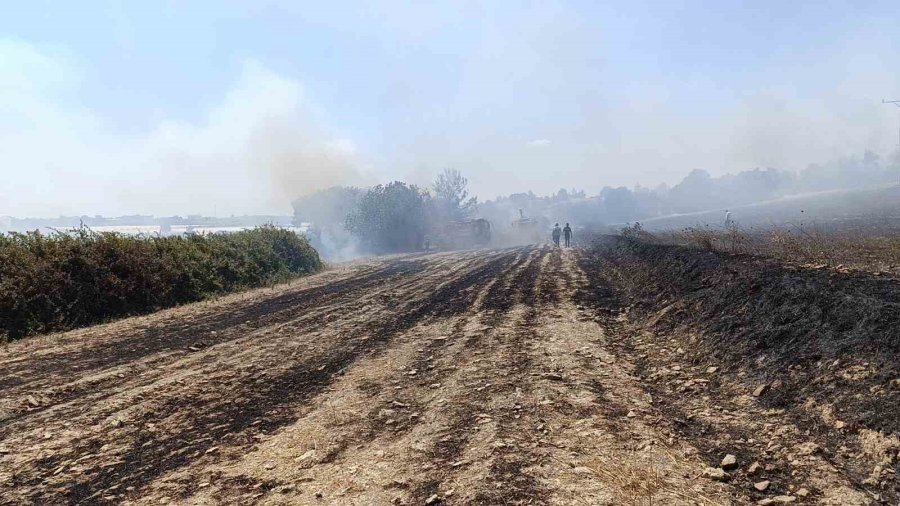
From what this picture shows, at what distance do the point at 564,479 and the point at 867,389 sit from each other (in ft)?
9.54

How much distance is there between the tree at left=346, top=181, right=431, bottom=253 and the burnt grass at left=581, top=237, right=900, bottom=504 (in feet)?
127

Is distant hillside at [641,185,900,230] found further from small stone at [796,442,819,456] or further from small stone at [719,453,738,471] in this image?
small stone at [719,453,738,471]

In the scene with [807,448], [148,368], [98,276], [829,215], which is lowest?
[829,215]

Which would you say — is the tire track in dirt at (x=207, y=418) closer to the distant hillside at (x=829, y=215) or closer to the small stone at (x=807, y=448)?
the small stone at (x=807, y=448)

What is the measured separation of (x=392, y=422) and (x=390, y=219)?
43.1 metres

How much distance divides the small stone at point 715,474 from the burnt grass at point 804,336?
625mm

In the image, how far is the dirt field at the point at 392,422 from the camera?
3316 mm

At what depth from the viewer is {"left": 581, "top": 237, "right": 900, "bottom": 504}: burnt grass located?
3.76 m

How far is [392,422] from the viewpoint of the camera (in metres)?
4.59

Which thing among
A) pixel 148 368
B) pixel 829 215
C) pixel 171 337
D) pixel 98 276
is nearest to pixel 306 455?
pixel 148 368

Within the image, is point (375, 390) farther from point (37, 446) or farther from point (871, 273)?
point (871, 273)

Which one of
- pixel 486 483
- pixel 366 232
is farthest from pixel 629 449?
pixel 366 232

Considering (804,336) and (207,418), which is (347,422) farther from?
(804,336)

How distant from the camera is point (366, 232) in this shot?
48344 mm
